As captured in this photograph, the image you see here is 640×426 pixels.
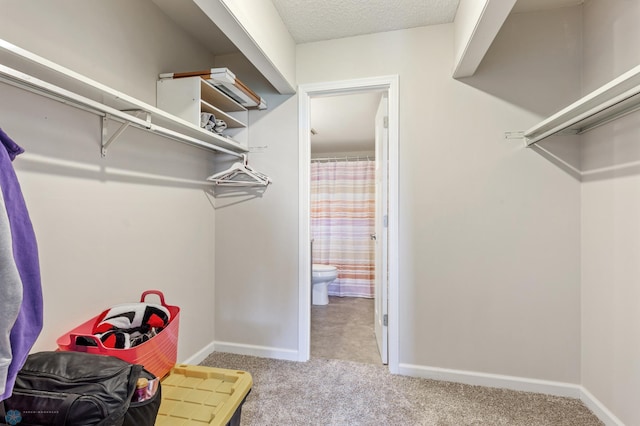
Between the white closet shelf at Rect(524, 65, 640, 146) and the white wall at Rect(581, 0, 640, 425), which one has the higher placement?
the white closet shelf at Rect(524, 65, 640, 146)

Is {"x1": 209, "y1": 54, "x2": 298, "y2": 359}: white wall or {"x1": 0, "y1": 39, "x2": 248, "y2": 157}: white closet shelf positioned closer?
{"x1": 0, "y1": 39, "x2": 248, "y2": 157}: white closet shelf

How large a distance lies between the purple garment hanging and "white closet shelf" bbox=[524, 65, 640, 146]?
185 centimetres

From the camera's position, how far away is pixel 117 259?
1.58m

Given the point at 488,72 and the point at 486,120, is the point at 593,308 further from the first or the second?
the point at 488,72

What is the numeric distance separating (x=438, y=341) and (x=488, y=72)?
176 centimetres

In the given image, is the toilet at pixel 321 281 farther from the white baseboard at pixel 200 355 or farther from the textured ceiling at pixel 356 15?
the textured ceiling at pixel 356 15

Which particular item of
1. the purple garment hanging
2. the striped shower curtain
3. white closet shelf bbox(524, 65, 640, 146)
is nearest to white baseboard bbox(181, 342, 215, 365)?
the purple garment hanging

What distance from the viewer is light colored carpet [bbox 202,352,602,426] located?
1.63 metres

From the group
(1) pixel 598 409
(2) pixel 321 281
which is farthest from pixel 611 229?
(2) pixel 321 281

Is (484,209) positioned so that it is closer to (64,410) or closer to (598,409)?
(598,409)

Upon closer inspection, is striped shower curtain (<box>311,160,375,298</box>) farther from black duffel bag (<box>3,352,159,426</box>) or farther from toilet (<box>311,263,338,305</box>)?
black duffel bag (<box>3,352,159,426</box>)

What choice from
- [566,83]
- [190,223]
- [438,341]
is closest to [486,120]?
[566,83]

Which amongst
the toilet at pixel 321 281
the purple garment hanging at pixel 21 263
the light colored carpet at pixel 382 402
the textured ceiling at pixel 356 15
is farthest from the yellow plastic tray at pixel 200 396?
the toilet at pixel 321 281

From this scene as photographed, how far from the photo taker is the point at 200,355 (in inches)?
88.3
